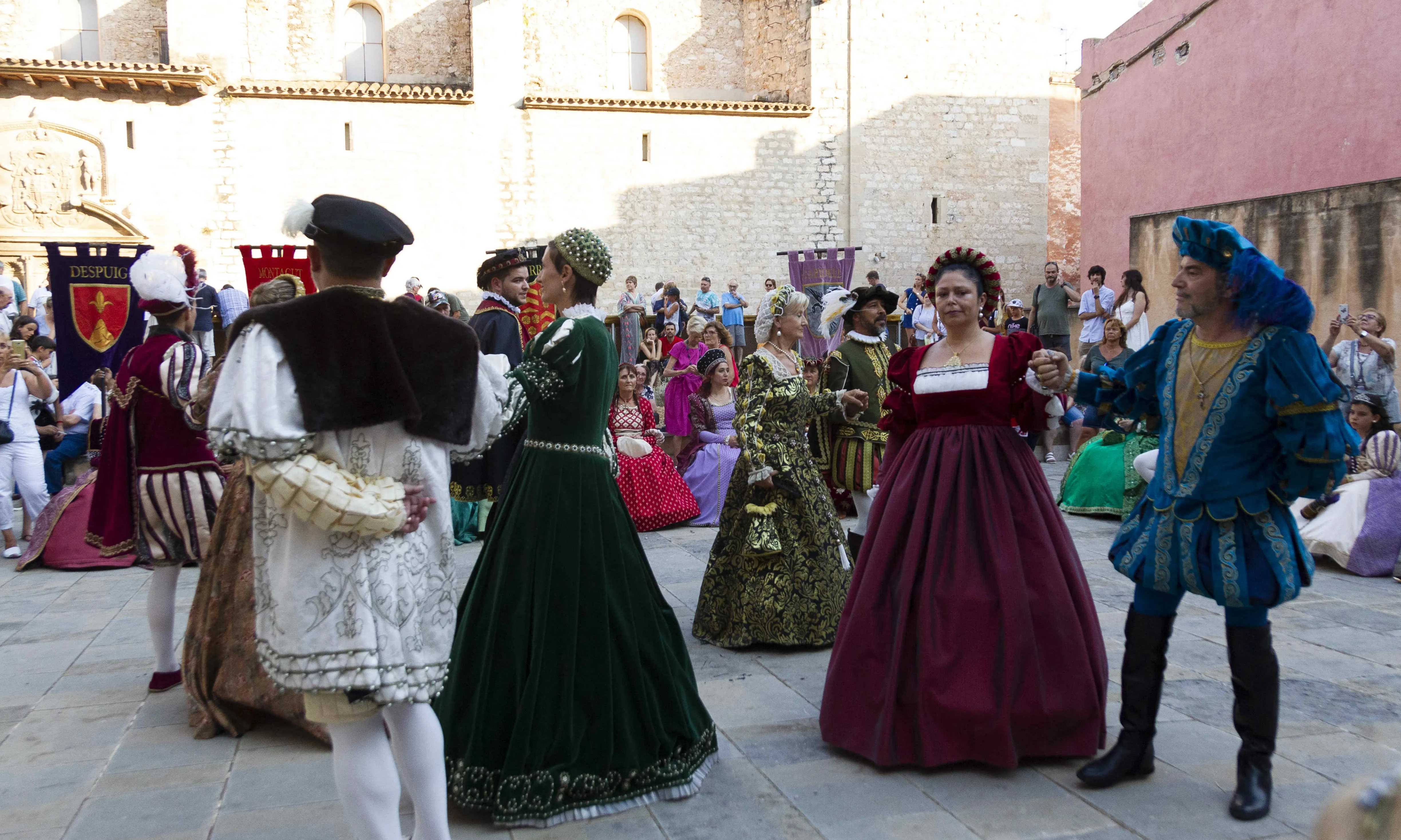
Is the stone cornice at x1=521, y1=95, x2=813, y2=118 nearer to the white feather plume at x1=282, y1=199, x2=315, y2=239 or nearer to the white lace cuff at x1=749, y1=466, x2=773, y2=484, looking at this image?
the white lace cuff at x1=749, y1=466, x2=773, y2=484

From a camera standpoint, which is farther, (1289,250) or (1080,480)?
(1289,250)

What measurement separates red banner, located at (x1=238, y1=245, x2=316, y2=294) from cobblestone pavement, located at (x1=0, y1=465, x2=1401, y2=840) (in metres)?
1.83

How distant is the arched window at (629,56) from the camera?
2397cm

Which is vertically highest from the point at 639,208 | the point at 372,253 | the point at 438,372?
the point at 639,208

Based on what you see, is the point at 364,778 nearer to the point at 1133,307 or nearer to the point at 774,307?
the point at 774,307

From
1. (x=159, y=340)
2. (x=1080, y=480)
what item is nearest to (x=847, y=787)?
(x=159, y=340)

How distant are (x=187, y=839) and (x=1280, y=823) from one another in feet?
10.4

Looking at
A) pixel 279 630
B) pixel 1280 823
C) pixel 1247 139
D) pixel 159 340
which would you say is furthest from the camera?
pixel 1247 139

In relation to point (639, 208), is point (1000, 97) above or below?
above

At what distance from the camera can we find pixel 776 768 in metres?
3.44

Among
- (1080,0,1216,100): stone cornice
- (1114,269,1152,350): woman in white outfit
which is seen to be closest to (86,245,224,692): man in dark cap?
(1114,269,1152,350): woman in white outfit

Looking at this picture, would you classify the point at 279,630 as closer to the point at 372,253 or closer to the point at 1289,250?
the point at 372,253

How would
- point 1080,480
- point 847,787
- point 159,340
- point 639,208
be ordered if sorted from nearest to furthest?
point 847,787 → point 159,340 → point 1080,480 → point 639,208

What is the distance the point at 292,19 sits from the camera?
72.0 feet
